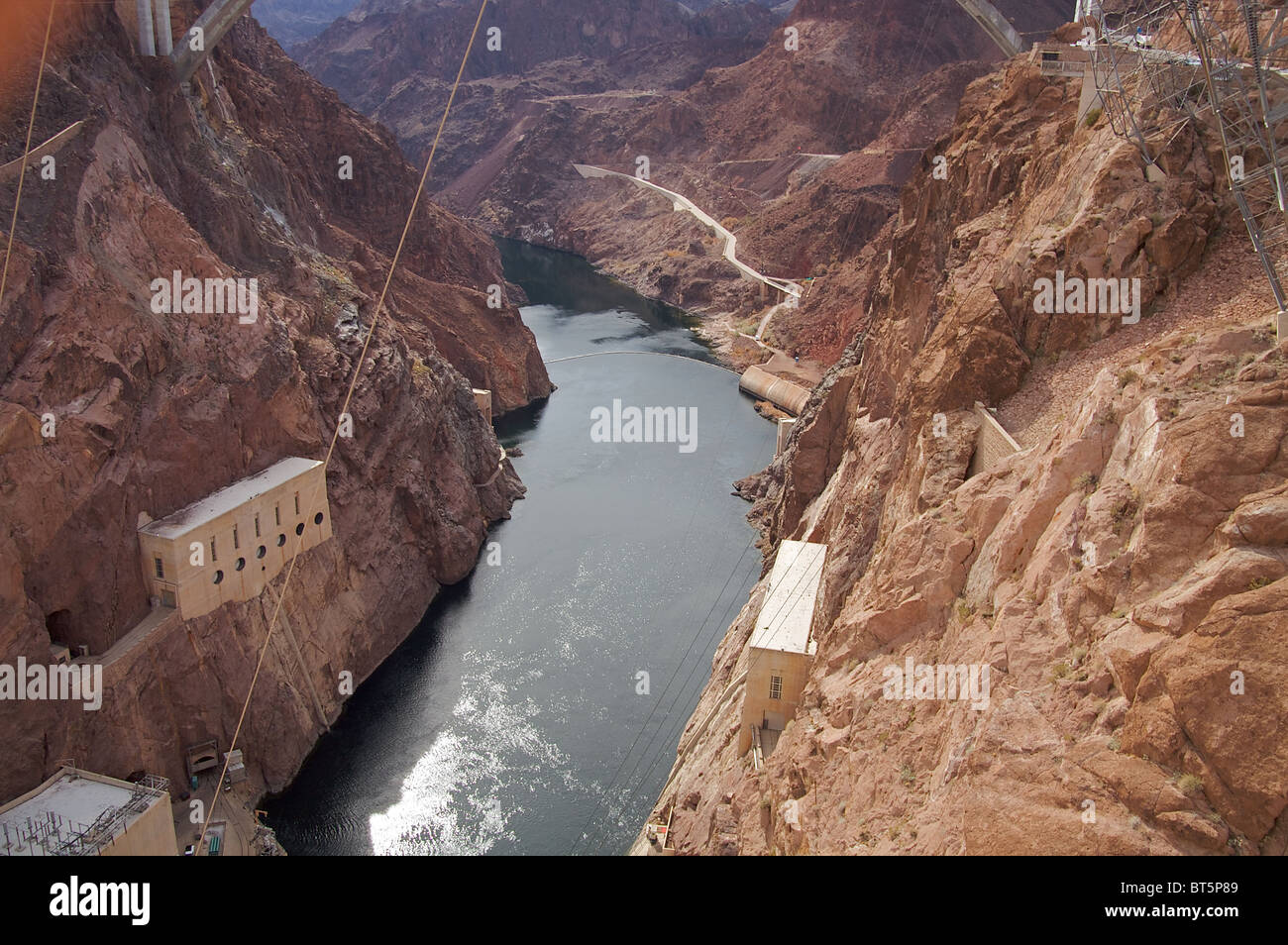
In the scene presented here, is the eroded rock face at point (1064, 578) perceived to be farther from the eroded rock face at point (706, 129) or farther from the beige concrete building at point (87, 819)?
the eroded rock face at point (706, 129)

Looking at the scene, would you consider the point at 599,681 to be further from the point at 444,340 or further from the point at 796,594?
the point at 444,340

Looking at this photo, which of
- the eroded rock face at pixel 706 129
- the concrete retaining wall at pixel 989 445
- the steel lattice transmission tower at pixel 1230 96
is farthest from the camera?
the eroded rock face at pixel 706 129

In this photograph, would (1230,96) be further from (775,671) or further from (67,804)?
(67,804)

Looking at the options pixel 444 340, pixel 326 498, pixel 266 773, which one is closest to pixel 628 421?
pixel 444 340

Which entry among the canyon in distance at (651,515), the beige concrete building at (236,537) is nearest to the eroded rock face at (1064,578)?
the canyon in distance at (651,515)

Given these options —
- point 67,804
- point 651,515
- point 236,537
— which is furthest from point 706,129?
point 67,804
